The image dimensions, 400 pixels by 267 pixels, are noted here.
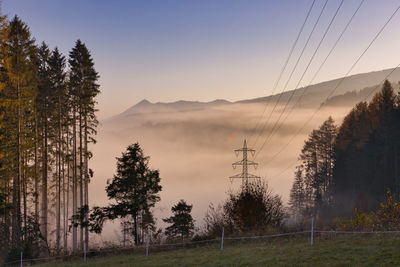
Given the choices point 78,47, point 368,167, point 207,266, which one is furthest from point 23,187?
point 368,167

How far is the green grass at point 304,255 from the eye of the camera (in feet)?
40.9

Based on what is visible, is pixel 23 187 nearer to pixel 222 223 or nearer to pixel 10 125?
pixel 10 125

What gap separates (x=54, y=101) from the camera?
121ft

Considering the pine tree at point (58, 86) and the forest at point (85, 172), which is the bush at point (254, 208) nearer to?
the forest at point (85, 172)

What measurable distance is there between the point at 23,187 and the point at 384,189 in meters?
47.2

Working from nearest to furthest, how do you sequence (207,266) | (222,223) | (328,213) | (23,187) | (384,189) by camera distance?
1. (207,266)
2. (222,223)
3. (23,187)
4. (384,189)
5. (328,213)

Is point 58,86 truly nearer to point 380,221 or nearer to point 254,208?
point 254,208

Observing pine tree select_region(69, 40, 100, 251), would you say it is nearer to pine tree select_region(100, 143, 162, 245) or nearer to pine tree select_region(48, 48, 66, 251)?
pine tree select_region(48, 48, 66, 251)

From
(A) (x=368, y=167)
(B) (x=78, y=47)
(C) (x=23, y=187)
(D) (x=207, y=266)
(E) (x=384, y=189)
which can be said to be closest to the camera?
(D) (x=207, y=266)

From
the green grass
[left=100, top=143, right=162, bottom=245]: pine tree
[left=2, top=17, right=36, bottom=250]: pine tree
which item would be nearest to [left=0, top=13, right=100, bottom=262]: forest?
[left=2, top=17, right=36, bottom=250]: pine tree

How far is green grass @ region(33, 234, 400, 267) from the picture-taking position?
40.9ft

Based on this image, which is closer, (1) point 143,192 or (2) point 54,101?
(1) point 143,192

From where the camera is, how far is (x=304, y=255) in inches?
557

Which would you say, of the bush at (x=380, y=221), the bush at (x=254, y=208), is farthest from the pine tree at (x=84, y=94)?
the bush at (x=380, y=221)
